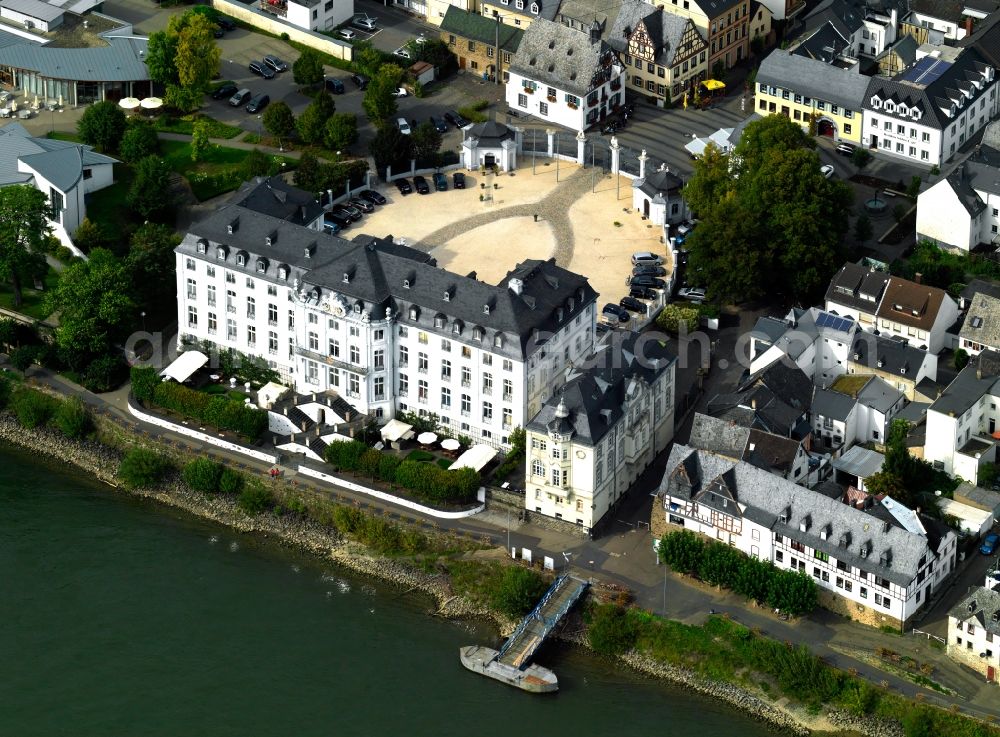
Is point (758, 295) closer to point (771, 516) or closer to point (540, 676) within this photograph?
point (771, 516)

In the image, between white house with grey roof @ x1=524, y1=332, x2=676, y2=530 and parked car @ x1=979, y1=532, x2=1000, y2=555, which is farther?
white house with grey roof @ x1=524, y1=332, x2=676, y2=530

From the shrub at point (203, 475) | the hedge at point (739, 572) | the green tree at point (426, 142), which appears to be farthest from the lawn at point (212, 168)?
the hedge at point (739, 572)

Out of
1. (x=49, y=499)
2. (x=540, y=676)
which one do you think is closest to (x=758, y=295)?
(x=540, y=676)

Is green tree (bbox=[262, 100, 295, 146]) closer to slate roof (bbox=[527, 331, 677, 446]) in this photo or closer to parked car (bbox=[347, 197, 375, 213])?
parked car (bbox=[347, 197, 375, 213])

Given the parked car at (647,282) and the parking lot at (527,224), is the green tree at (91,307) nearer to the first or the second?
the parking lot at (527,224)

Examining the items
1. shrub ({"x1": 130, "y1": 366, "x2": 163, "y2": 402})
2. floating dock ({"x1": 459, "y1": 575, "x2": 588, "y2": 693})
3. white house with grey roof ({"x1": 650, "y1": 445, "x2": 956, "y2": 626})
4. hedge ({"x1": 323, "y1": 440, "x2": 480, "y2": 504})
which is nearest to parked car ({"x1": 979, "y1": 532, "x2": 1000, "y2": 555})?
white house with grey roof ({"x1": 650, "y1": 445, "x2": 956, "y2": 626})

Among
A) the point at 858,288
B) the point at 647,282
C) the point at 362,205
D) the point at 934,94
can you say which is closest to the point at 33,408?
the point at 362,205
